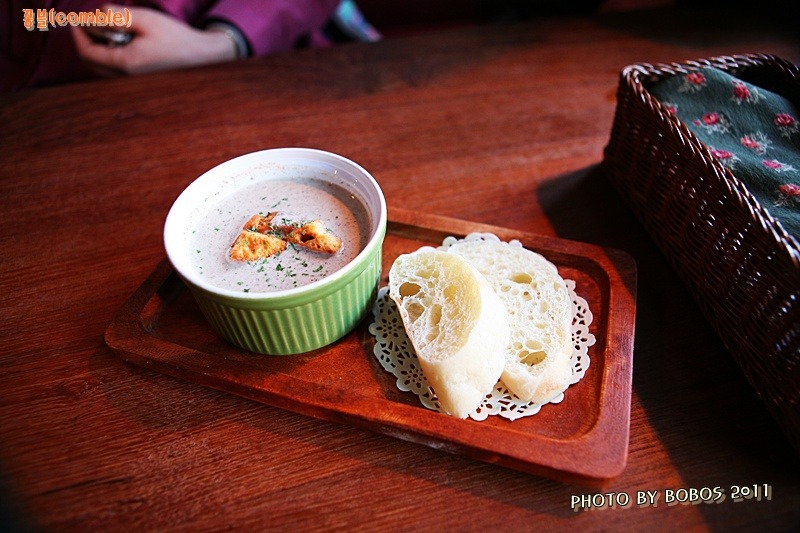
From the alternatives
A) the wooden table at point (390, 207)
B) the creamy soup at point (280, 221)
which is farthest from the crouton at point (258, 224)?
the wooden table at point (390, 207)

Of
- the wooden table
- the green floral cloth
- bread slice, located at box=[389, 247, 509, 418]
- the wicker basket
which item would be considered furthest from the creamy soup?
the green floral cloth

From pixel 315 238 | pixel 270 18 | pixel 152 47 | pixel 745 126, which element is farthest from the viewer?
pixel 270 18

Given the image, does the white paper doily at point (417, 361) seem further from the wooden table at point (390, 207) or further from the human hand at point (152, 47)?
the human hand at point (152, 47)

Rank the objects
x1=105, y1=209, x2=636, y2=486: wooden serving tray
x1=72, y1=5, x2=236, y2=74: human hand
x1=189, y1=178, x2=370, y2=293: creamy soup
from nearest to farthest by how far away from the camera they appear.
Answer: x1=105, y1=209, x2=636, y2=486: wooden serving tray, x1=189, y1=178, x2=370, y2=293: creamy soup, x1=72, y1=5, x2=236, y2=74: human hand

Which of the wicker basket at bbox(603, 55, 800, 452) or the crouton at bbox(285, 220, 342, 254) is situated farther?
the crouton at bbox(285, 220, 342, 254)

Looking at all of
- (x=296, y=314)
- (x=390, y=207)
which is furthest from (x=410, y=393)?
(x=390, y=207)

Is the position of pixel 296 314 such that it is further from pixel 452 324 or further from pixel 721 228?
pixel 721 228

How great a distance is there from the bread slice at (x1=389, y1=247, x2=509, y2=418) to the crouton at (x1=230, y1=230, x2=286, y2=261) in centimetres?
25

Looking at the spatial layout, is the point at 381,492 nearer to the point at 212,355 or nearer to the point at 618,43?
the point at 212,355

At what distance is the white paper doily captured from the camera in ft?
3.15

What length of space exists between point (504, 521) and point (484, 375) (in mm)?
237

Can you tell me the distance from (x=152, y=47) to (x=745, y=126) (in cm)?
199

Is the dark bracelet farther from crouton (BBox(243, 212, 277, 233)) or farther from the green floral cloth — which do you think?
the green floral cloth

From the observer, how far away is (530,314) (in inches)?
42.4
